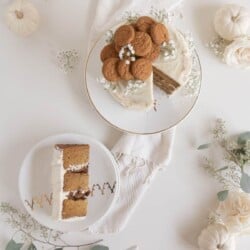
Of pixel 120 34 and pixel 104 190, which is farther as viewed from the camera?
pixel 104 190

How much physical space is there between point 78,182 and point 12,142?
0.25 metres

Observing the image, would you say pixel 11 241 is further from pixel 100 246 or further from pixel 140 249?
pixel 140 249

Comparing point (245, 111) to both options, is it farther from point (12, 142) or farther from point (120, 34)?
point (12, 142)

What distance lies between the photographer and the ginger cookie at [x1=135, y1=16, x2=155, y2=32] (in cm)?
138

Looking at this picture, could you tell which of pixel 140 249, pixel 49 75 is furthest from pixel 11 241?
pixel 49 75

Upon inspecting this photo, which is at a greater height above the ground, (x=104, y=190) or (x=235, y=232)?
(x=104, y=190)

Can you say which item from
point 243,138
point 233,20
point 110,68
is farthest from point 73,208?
point 233,20

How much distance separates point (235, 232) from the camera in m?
1.52

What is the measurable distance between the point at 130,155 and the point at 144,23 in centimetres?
42

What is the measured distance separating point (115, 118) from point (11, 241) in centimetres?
51

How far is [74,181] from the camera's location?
1.49 m

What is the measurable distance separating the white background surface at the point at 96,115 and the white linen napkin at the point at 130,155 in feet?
0.13

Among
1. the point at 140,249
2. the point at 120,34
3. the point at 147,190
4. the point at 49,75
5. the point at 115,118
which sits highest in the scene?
the point at 120,34

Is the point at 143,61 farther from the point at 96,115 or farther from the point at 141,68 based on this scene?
the point at 96,115
